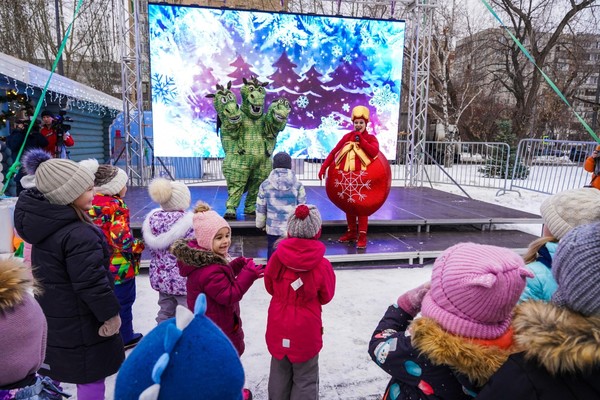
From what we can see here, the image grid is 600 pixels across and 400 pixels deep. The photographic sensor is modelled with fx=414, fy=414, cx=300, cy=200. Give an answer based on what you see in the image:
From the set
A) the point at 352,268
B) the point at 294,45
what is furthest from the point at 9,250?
the point at 294,45

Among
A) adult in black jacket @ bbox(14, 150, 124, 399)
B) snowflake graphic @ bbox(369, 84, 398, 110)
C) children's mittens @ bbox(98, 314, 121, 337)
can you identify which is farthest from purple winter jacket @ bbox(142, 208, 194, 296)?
snowflake graphic @ bbox(369, 84, 398, 110)

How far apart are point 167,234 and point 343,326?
5.67ft

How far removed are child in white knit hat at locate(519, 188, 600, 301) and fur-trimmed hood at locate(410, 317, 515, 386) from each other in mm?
749

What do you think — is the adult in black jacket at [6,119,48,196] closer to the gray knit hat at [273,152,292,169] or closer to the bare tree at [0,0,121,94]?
the gray knit hat at [273,152,292,169]

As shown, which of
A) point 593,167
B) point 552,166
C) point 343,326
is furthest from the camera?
point 552,166

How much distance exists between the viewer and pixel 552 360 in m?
0.97

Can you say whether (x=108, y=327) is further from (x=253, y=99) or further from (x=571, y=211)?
(x=253, y=99)

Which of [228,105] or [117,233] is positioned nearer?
[117,233]

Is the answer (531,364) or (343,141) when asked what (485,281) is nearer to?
(531,364)

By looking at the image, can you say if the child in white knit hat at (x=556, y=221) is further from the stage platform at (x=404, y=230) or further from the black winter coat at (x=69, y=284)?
the stage platform at (x=404, y=230)

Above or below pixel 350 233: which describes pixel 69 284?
above

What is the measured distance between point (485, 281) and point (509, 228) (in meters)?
6.43

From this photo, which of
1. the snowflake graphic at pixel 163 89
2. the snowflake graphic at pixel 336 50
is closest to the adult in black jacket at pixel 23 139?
the snowflake graphic at pixel 163 89

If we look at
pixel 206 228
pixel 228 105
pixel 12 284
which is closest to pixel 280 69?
pixel 228 105
